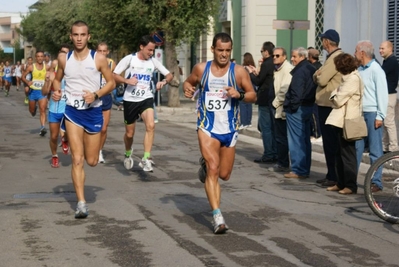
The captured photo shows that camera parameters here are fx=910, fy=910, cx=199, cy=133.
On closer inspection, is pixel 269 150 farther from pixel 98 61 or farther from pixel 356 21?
pixel 356 21

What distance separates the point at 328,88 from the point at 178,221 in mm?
3652

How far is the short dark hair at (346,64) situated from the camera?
11.1m

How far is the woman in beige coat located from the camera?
36.8 feet

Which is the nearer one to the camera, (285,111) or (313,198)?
(313,198)

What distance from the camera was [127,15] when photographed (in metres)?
33.2

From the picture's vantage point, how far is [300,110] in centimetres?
1291

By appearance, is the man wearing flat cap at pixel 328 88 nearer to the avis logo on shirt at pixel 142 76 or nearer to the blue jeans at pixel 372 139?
the blue jeans at pixel 372 139

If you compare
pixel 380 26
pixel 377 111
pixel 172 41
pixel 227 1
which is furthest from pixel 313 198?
pixel 227 1

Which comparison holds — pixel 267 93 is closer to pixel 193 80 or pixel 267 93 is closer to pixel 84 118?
pixel 84 118

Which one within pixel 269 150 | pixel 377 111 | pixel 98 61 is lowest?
pixel 269 150

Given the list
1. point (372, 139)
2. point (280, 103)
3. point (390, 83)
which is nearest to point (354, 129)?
point (372, 139)

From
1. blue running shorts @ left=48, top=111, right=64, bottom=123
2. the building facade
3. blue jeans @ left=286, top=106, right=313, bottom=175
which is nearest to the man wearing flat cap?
blue jeans @ left=286, top=106, right=313, bottom=175

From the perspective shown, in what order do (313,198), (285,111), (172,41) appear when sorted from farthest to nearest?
(172,41), (285,111), (313,198)

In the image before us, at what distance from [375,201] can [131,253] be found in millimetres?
3028
